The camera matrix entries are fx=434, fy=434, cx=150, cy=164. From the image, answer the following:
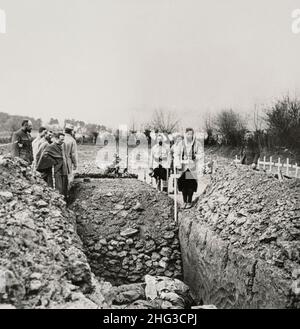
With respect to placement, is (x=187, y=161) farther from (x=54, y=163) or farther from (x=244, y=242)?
(x=54, y=163)

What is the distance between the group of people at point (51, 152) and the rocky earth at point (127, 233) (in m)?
0.92

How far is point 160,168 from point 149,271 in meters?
2.67

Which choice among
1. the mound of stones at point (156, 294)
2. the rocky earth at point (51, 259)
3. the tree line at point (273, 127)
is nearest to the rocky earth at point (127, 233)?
the rocky earth at point (51, 259)

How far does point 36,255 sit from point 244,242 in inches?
124

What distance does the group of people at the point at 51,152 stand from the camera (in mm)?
8625

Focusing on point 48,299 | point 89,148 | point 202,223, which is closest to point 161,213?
point 202,223

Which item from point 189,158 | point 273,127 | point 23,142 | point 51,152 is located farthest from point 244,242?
point 273,127

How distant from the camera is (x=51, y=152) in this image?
8602mm

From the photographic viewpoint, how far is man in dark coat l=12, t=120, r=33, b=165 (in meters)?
8.82

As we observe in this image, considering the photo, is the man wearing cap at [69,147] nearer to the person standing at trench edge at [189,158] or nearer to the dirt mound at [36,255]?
the dirt mound at [36,255]

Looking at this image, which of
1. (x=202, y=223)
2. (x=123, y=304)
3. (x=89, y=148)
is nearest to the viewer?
(x=123, y=304)
